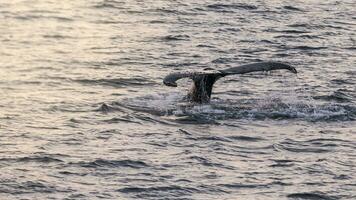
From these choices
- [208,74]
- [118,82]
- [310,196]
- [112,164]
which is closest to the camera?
[310,196]

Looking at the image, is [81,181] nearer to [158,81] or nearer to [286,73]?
[158,81]

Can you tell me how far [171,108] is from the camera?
23.1 meters

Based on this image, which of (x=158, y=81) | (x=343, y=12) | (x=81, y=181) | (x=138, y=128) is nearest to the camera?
(x=81, y=181)

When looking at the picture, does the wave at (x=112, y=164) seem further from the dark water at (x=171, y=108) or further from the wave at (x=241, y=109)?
the wave at (x=241, y=109)

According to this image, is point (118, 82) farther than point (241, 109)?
Yes

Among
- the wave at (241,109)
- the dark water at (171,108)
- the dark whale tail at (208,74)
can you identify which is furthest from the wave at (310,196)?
the dark whale tail at (208,74)

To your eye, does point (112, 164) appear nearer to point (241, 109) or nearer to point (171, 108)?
point (171, 108)

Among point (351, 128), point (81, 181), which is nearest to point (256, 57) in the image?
point (351, 128)

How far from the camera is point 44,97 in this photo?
24281 mm

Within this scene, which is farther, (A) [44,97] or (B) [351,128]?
(A) [44,97]

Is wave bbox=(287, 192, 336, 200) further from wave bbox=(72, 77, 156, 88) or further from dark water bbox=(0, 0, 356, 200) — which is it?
wave bbox=(72, 77, 156, 88)

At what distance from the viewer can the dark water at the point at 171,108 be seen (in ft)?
58.8

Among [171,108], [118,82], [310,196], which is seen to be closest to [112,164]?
[310,196]

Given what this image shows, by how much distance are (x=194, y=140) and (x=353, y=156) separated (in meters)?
3.10
